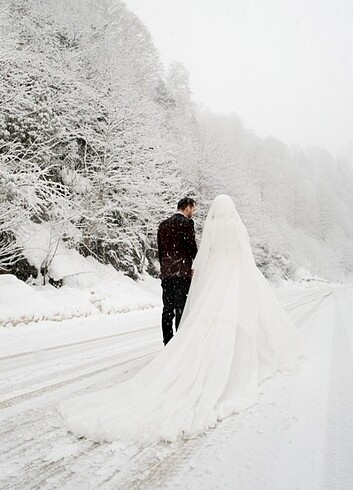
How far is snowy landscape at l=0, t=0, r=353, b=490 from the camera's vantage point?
1848 millimetres

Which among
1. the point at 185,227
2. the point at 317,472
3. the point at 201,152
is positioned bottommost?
the point at 317,472

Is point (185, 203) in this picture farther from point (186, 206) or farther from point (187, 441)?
point (187, 441)

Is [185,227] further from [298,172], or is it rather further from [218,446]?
[298,172]

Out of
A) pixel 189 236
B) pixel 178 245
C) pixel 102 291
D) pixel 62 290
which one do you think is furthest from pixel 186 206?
pixel 102 291

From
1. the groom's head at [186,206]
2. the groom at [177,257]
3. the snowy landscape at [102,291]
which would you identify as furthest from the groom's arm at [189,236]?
the snowy landscape at [102,291]

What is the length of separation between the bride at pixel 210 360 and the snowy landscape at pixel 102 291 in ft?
0.40

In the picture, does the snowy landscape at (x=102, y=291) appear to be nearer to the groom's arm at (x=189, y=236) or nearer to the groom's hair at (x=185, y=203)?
the groom's arm at (x=189, y=236)

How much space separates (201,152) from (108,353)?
22.7m

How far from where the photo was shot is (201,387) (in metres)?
2.68

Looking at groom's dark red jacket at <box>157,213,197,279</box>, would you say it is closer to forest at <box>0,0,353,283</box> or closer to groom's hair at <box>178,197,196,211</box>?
groom's hair at <box>178,197,196,211</box>

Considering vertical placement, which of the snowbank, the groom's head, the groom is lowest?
the snowbank

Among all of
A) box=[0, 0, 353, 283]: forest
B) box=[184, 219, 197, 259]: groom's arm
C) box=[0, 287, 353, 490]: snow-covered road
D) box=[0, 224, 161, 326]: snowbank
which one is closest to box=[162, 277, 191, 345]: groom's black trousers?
box=[184, 219, 197, 259]: groom's arm

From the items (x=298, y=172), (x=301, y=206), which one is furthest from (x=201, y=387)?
(x=298, y=172)

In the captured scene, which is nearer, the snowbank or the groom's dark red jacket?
the groom's dark red jacket
